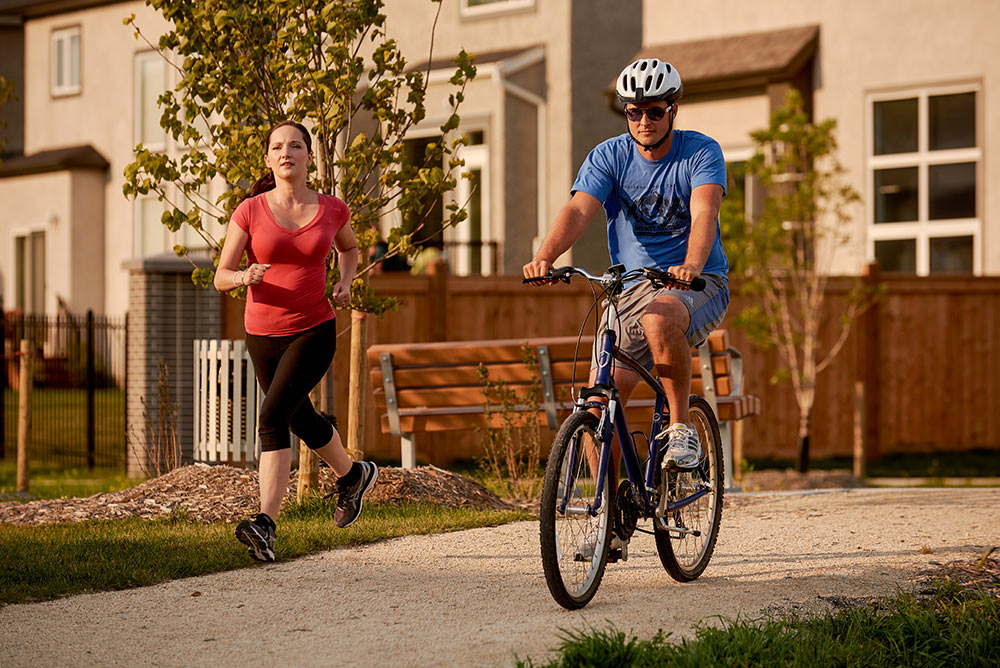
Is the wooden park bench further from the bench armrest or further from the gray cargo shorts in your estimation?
the gray cargo shorts

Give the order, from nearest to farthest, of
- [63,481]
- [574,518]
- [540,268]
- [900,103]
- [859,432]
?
[574,518]
[540,268]
[63,481]
[859,432]
[900,103]

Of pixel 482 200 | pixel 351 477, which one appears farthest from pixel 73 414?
pixel 351 477

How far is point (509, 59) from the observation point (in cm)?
2153

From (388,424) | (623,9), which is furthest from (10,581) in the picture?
(623,9)

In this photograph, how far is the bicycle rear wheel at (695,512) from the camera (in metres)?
5.76

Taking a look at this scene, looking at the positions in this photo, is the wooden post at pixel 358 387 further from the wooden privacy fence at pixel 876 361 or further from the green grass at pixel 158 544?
the wooden privacy fence at pixel 876 361

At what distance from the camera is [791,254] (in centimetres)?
1480

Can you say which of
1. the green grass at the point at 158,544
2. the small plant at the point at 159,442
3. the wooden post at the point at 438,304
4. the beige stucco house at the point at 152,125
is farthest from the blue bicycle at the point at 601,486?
the beige stucco house at the point at 152,125

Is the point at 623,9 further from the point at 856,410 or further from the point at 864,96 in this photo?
the point at 856,410

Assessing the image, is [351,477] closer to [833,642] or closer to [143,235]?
[833,642]

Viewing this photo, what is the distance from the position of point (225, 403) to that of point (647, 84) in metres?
6.00

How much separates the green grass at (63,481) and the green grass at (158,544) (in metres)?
2.86

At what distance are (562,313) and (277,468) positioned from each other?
9499 mm

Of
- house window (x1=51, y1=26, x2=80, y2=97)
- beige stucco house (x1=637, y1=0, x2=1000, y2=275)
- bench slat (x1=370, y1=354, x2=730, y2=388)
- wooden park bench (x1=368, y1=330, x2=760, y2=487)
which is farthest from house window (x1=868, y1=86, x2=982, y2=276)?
house window (x1=51, y1=26, x2=80, y2=97)
